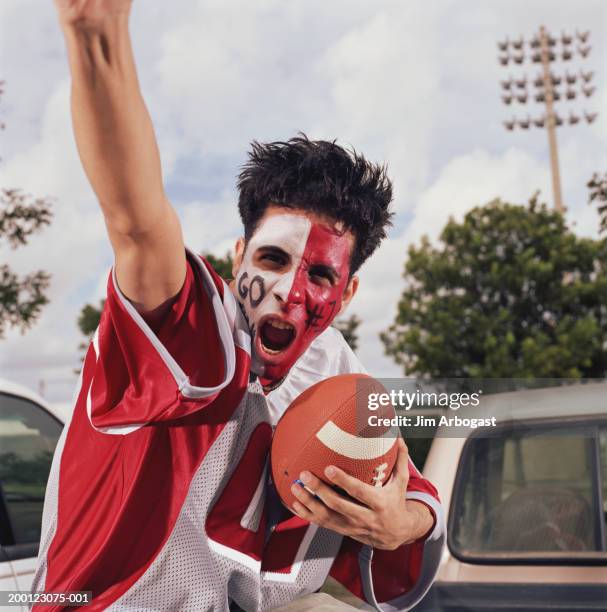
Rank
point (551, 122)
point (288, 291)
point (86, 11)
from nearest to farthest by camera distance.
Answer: point (86, 11), point (288, 291), point (551, 122)

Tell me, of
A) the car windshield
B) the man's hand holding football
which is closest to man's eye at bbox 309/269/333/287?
the man's hand holding football

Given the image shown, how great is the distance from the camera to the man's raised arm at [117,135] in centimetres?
132

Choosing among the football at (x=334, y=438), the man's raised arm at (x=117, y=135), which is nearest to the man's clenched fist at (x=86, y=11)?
the man's raised arm at (x=117, y=135)

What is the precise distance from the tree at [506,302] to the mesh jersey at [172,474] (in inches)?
583

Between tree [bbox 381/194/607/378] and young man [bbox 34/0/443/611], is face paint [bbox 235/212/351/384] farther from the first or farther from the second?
tree [bbox 381/194/607/378]

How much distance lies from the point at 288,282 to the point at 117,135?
66cm

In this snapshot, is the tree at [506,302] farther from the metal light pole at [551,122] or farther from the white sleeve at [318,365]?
the white sleeve at [318,365]

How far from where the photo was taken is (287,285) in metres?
1.92

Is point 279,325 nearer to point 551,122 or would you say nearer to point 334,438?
point 334,438

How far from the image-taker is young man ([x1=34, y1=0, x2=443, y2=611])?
1.43 m

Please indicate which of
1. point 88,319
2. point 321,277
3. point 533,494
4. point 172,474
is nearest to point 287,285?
point 321,277

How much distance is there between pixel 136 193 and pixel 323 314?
672 mm

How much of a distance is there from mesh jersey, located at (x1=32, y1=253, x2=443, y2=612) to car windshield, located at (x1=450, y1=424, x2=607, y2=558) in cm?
88

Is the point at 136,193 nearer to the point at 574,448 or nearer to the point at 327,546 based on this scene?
the point at 327,546
